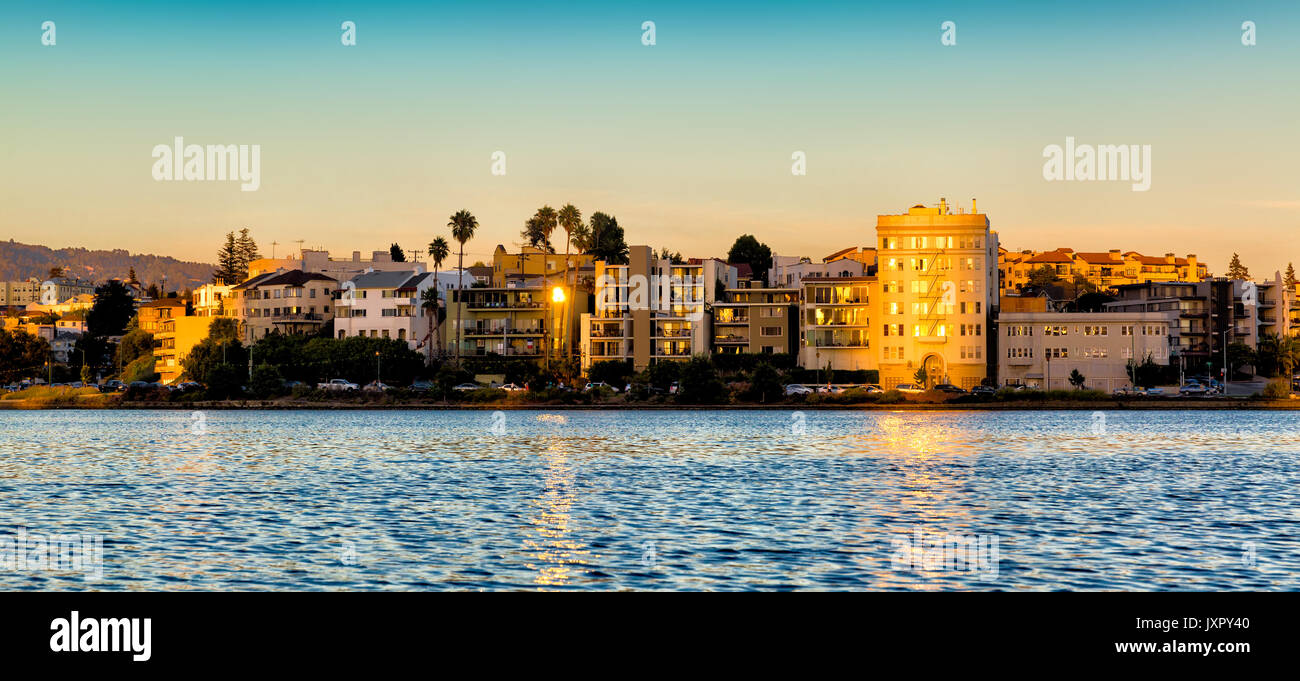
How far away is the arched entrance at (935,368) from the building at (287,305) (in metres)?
81.2

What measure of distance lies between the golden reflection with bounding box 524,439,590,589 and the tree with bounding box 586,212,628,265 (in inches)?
5345

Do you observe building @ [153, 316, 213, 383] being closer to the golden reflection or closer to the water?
the water

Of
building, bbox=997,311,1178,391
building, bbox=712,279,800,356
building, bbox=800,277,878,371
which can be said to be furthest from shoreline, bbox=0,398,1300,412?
building, bbox=712,279,800,356

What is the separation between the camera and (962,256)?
13962 cm

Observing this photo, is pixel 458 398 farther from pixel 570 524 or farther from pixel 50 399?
pixel 570 524

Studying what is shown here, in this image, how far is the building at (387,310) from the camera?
158 meters

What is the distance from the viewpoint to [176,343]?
588ft

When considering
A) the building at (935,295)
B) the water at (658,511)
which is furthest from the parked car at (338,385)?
the water at (658,511)

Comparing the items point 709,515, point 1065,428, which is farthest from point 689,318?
point 709,515

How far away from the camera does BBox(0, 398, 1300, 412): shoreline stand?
5084 inches

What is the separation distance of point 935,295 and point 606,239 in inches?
2485

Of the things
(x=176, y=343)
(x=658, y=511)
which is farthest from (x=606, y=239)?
(x=658, y=511)

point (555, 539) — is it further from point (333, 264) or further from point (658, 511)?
point (333, 264)
